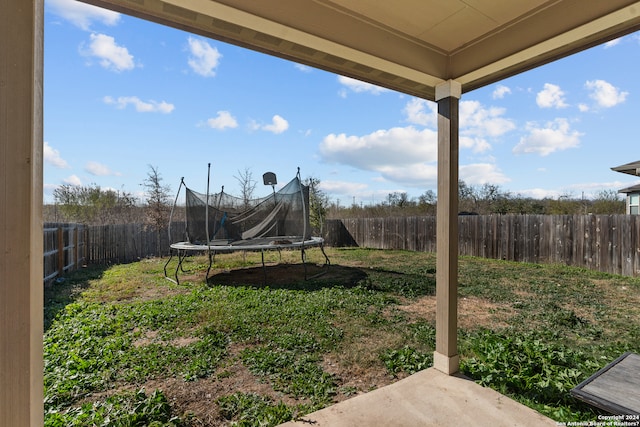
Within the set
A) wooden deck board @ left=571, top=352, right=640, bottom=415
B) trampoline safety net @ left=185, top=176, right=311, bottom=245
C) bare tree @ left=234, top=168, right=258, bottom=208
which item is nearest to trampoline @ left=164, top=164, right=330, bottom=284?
trampoline safety net @ left=185, top=176, right=311, bottom=245

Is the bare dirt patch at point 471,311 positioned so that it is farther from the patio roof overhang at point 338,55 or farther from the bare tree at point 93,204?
the bare tree at point 93,204

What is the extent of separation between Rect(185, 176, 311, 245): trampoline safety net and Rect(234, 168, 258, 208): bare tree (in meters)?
4.79

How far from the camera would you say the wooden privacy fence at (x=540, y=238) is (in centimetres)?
603

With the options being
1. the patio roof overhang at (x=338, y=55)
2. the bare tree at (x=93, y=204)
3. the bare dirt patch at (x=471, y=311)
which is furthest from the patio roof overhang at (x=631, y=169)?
the bare tree at (x=93, y=204)

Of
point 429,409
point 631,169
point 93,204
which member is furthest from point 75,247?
point 631,169

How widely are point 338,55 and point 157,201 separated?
918cm

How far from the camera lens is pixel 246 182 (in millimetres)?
11555

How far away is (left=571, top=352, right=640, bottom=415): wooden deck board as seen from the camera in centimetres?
129

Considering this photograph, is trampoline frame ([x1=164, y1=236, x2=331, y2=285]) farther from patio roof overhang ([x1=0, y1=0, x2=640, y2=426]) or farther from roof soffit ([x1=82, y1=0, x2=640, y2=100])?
roof soffit ([x1=82, y1=0, x2=640, y2=100])

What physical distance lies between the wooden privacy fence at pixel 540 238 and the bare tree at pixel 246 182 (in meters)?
4.87

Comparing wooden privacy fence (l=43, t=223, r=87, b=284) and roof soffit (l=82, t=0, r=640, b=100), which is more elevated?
roof soffit (l=82, t=0, r=640, b=100)

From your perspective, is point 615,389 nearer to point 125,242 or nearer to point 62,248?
point 62,248

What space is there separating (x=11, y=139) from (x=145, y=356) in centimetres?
248

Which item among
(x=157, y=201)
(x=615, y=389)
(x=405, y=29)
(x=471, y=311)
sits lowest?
(x=471, y=311)
